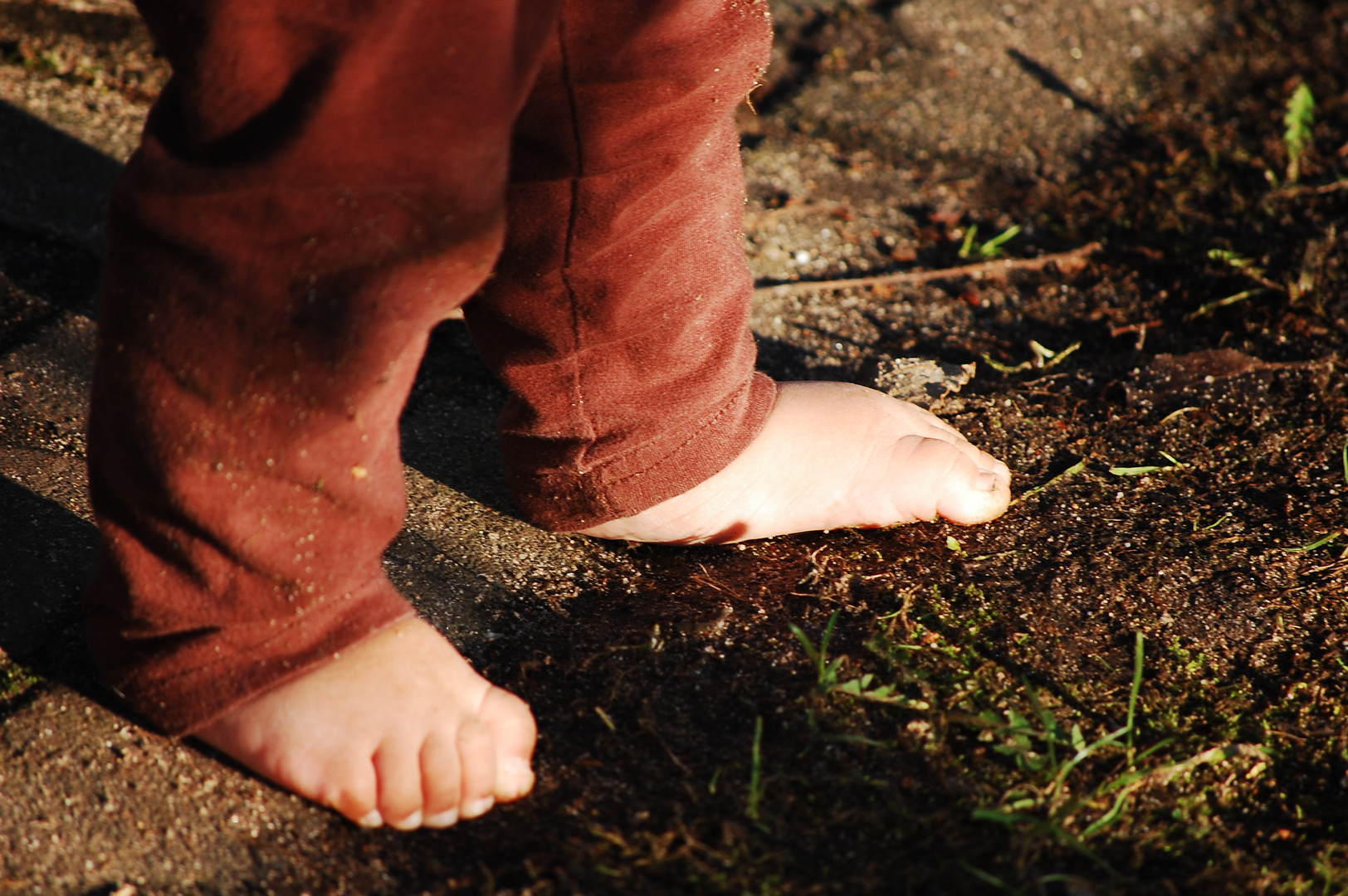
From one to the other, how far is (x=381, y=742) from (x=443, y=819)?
10 centimetres

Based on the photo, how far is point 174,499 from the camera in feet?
3.27

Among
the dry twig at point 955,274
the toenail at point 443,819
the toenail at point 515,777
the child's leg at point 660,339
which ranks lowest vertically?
the toenail at point 443,819

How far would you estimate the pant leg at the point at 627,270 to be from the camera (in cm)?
116

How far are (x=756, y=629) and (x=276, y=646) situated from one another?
56 centimetres

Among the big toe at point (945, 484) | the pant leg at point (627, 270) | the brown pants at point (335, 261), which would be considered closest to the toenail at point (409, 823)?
the brown pants at point (335, 261)

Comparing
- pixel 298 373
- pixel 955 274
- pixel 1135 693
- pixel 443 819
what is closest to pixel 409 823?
pixel 443 819

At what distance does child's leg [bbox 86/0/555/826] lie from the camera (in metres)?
0.89

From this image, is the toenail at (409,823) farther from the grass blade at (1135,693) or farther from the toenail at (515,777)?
the grass blade at (1135,693)

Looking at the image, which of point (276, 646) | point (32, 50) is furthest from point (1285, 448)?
point (32, 50)

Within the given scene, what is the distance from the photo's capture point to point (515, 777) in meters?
1.13

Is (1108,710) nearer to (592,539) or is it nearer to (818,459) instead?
(818,459)

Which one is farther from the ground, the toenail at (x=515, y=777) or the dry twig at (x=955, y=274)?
the dry twig at (x=955, y=274)

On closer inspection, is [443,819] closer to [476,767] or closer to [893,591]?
[476,767]

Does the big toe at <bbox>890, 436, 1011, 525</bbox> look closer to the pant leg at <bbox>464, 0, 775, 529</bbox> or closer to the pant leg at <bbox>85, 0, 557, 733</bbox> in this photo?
the pant leg at <bbox>464, 0, 775, 529</bbox>
